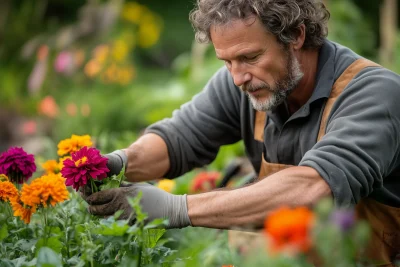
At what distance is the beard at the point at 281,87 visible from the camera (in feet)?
8.41

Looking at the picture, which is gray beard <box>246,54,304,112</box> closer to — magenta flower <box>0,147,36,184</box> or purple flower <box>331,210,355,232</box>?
magenta flower <box>0,147,36,184</box>

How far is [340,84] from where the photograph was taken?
99.4 inches

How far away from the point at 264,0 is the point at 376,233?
96 centimetres

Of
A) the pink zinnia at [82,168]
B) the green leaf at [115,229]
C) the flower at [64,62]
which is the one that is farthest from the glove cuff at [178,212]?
the flower at [64,62]

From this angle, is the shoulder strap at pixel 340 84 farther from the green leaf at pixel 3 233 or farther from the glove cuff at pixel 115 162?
the green leaf at pixel 3 233

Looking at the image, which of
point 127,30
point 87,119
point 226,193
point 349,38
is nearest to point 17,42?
point 127,30

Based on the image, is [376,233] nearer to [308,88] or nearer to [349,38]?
[308,88]

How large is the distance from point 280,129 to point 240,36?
478mm

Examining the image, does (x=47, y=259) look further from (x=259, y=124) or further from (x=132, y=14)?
(x=132, y=14)

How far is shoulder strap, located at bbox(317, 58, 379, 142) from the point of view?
2.51 m

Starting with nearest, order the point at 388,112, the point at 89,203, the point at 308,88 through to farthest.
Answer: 1. the point at 89,203
2. the point at 388,112
3. the point at 308,88

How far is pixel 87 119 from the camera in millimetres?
5934

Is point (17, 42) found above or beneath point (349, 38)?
above

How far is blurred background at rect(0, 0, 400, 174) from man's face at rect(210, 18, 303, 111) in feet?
6.55
